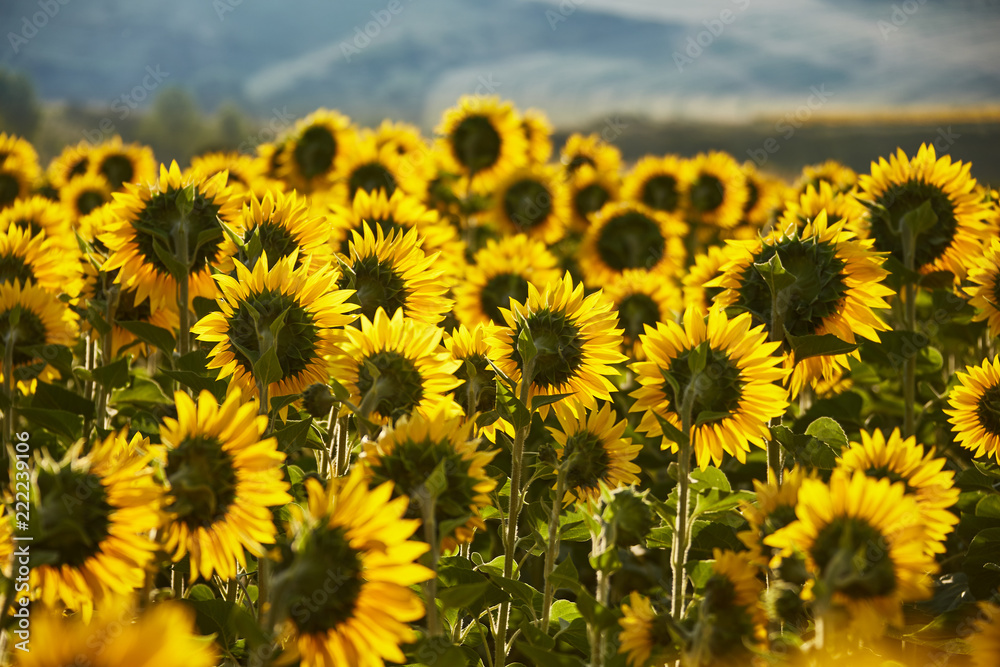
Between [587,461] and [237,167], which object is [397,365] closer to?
[587,461]

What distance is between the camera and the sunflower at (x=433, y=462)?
1173mm

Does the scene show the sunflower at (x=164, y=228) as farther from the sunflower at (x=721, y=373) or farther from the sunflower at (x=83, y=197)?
the sunflower at (x=83, y=197)

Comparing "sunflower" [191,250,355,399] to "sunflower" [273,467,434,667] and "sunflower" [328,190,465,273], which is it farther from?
"sunflower" [328,190,465,273]

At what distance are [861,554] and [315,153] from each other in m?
3.80

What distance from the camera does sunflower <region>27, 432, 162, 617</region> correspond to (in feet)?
3.58

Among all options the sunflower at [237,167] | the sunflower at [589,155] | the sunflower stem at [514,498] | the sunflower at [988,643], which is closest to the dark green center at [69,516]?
the sunflower stem at [514,498]

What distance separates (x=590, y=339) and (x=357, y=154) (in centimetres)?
271

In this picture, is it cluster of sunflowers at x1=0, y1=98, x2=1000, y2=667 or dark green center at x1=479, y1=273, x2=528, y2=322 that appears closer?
cluster of sunflowers at x1=0, y1=98, x2=1000, y2=667

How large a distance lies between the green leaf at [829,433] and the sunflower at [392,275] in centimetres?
82

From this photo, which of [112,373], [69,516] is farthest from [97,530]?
[112,373]

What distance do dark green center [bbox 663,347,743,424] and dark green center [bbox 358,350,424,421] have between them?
0.44m

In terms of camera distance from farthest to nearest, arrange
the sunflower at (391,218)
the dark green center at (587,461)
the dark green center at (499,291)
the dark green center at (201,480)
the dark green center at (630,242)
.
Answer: the dark green center at (630,242), the dark green center at (499,291), the sunflower at (391,218), the dark green center at (587,461), the dark green center at (201,480)

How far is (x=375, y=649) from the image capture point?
1044mm

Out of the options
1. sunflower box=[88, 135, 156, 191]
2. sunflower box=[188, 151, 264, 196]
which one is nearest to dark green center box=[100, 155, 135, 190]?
sunflower box=[88, 135, 156, 191]
